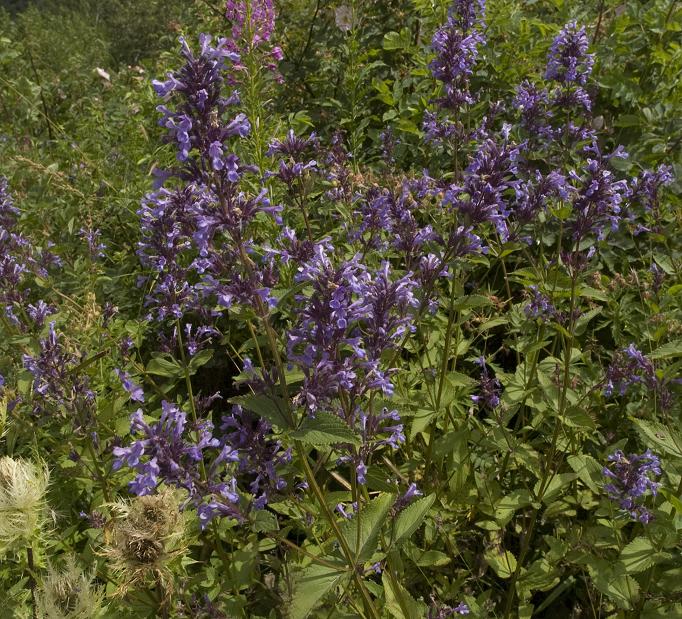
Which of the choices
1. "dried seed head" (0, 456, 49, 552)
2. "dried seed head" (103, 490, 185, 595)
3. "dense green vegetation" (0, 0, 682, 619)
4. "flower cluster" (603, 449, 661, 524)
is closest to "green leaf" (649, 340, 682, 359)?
"dense green vegetation" (0, 0, 682, 619)

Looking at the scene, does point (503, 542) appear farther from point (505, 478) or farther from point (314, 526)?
point (314, 526)

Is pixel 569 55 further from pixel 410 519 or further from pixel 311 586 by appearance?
pixel 311 586

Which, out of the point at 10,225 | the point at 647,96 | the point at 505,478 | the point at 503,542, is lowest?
the point at 503,542

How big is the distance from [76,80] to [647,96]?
26.5 ft

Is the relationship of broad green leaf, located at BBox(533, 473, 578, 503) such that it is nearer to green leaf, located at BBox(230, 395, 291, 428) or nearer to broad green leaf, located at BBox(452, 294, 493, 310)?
broad green leaf, located at BBox(452, 294, 493, 310)

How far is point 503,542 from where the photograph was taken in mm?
4070

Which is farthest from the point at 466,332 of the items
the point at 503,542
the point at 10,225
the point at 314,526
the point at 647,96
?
the point at 10,225

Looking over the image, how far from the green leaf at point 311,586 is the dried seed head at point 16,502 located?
3.41 ft

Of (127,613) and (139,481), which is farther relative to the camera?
(127,613)

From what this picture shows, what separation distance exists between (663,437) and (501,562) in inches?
49.1

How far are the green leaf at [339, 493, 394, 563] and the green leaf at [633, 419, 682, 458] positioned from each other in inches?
51.8

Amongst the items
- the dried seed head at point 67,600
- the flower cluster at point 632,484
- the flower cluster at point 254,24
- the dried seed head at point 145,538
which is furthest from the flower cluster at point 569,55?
the dried seed head at point 67,600

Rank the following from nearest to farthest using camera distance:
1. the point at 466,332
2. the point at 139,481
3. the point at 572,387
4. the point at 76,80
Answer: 1. the point at 139,481
2. the point at 572,387
3. the point at 466,332
4. the point at 76,80

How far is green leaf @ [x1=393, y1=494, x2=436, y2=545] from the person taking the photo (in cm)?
263
